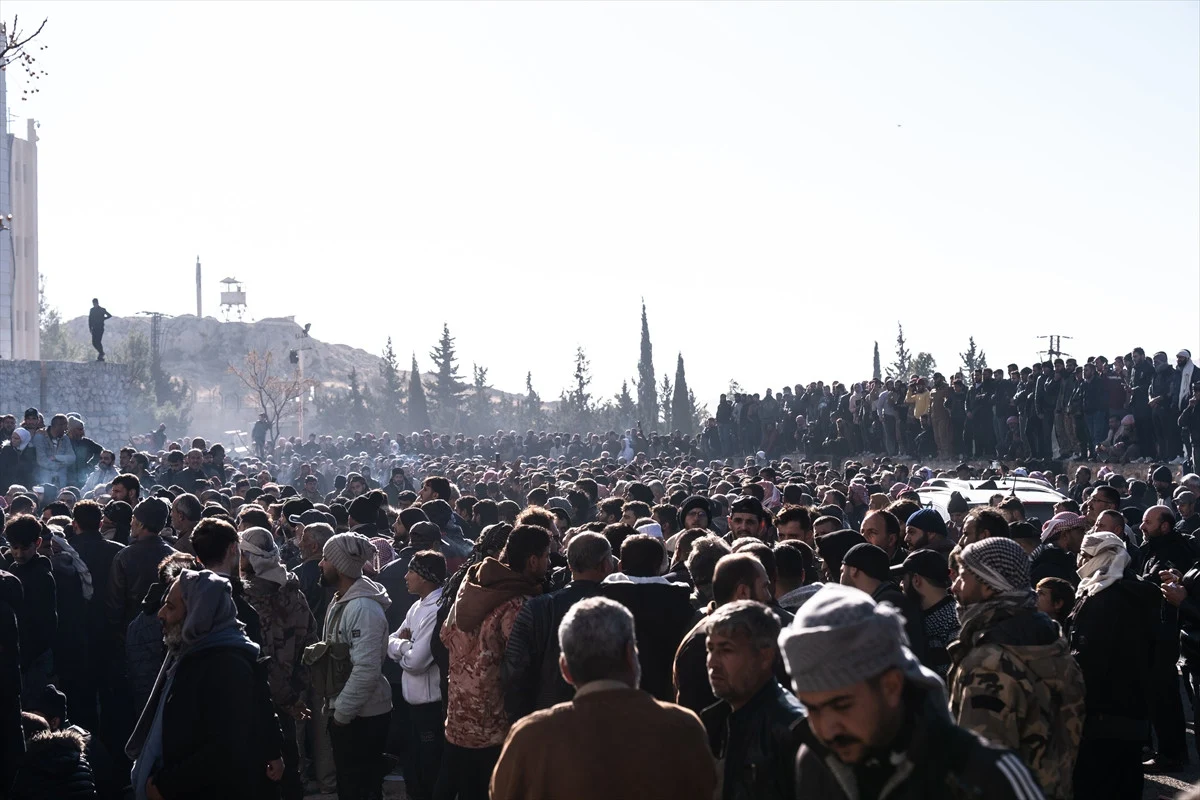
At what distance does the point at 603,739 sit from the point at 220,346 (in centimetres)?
12863

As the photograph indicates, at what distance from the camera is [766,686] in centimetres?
397

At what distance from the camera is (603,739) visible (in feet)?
11.8

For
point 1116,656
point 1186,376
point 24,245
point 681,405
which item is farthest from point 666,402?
point 1116,656

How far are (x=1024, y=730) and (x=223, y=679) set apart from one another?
3.08m

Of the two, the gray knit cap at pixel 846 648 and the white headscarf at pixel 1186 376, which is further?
the white headscarf at pixel 1186 376

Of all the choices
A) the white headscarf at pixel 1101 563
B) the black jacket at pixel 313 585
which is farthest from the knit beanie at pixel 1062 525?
the black jacket at pixel 313 585

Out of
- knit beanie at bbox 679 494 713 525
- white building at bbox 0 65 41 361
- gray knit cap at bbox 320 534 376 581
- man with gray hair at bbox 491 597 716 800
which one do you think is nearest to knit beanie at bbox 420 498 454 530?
knit beanie at bbox 679 494 713 525

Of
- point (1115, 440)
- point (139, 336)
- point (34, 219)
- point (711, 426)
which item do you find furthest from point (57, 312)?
point (1115, 440)

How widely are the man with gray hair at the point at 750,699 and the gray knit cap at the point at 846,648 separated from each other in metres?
0.99

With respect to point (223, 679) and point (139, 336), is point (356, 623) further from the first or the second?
point (139, 336)

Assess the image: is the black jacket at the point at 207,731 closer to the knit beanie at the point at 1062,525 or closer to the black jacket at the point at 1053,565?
the black jacket at the point at 1053,565

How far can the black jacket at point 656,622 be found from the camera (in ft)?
19.1

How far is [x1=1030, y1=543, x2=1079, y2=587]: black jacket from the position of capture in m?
8.47

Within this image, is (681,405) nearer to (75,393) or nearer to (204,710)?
(75,393)
